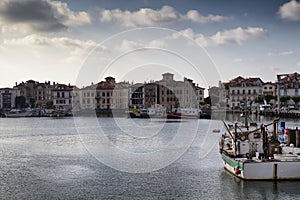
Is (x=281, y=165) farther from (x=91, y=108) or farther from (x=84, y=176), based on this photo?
(x=91, y=108)

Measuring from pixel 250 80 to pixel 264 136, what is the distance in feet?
284

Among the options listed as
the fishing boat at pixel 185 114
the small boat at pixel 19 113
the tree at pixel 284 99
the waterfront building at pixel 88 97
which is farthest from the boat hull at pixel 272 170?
the waterfront building at pixel 88 97

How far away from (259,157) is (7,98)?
107640mm

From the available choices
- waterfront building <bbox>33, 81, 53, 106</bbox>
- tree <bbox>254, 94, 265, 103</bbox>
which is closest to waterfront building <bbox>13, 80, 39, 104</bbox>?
waterfront building <bbox>33, 81, 53, 106</bbox>

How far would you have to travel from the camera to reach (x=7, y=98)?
11694cm

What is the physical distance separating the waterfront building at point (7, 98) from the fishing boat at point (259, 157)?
104 metres

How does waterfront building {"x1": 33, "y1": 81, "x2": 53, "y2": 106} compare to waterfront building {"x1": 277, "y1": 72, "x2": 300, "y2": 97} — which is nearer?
waterfront building {"x1": 277, "y1": 72, "x2": 300, "y2": 97}

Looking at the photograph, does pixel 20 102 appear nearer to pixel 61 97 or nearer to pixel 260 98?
pixel 61 97

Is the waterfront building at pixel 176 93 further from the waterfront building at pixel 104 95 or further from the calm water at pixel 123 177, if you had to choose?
the calm water at pixel 123 177

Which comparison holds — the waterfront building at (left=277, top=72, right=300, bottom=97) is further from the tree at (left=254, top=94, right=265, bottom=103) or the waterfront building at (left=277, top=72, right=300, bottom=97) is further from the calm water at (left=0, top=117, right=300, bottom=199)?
the calm water at (left=0, top=117, right=300, bottom=199)

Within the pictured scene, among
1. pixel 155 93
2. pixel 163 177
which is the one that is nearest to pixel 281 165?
pixel 163 177

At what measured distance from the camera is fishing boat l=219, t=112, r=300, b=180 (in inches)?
706

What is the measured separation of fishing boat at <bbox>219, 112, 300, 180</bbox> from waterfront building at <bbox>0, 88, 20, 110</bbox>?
104 m

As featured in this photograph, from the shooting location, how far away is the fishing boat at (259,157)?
17938 millimetres
